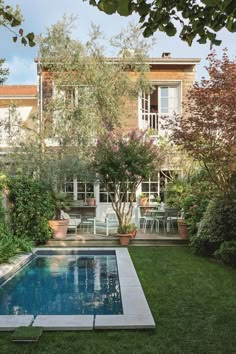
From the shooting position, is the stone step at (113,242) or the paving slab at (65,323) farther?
the stone step at (113,242)

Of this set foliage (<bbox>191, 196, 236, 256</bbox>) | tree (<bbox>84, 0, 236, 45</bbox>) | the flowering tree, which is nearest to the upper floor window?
the flowering tree

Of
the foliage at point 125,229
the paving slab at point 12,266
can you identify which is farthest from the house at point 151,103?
the paving slab at point 12,266

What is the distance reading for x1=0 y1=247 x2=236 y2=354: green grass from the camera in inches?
167

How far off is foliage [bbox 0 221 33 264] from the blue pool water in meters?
0.47

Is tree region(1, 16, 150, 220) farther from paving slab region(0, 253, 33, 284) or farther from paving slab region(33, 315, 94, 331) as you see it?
paving slab region(33, 315, 94, 331)

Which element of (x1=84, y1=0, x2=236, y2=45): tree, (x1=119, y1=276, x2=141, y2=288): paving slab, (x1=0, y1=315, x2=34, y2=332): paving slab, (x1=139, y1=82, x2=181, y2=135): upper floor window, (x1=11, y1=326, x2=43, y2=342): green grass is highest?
(x1=139, y1=82, x2=181, y2=135): upper floor window

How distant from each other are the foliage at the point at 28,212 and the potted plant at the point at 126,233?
2387mm

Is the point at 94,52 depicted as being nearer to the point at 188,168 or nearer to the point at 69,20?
the point at 69,20

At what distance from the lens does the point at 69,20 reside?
1511 centimetres

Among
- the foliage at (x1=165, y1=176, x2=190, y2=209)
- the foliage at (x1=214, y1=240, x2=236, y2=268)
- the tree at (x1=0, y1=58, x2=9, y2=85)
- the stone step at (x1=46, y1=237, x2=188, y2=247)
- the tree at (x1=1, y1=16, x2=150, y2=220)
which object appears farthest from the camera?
the tree at (x1=1, y1=16, x2=150, y2=220)

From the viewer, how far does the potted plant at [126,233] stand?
12151 mm

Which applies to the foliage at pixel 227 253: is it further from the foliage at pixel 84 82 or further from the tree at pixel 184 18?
the foliage at pixel 84 82

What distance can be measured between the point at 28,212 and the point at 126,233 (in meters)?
3.33

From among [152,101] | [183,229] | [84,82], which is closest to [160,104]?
[152,101]
